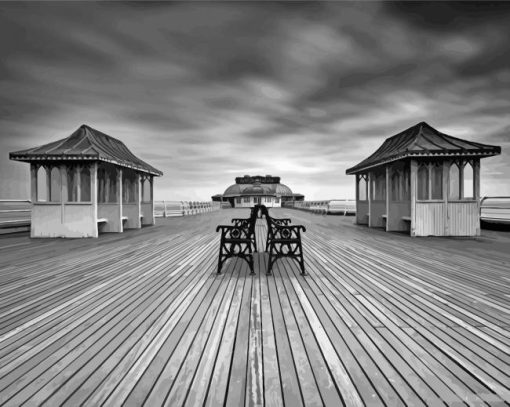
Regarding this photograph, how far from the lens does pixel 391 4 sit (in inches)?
1070

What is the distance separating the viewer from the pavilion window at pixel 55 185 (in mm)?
8984

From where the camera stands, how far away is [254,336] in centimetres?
238

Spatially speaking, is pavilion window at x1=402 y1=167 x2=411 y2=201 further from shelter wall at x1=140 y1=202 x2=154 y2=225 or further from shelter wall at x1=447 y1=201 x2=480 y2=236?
shelter wall at x1=140 y1=202 x2=154 y2=225

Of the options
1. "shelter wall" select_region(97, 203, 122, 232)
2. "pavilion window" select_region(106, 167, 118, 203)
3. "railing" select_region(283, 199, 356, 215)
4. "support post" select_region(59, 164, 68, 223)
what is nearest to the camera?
"support post" select_region(59, 164, 68, 223)

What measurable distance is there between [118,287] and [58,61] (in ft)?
138

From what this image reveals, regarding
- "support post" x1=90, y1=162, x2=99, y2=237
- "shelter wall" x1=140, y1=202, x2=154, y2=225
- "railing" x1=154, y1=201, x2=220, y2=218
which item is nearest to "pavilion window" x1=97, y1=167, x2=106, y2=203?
"support post" x1=90, y1=162, x2=99, y2=237

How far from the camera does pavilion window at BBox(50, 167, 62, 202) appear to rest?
29.5 feet

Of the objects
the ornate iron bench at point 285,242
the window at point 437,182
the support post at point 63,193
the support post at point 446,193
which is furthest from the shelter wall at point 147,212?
the support post at point 446,193

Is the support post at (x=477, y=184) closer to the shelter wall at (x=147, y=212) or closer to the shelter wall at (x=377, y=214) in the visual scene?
the shelter wall at (x=377, y=214)

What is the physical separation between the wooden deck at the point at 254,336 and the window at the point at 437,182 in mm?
5346

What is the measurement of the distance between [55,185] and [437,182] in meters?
14.3

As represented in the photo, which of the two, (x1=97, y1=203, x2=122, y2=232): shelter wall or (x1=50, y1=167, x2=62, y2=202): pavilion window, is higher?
(x1=50, y1=167, x2=62, y2=202): pavilion window

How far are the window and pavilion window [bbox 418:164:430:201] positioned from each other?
0.21m

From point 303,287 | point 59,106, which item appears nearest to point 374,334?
point 303,287
